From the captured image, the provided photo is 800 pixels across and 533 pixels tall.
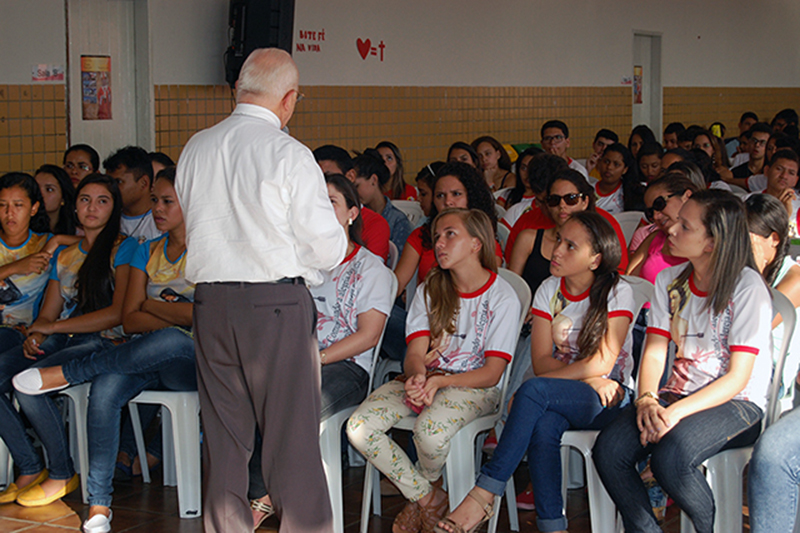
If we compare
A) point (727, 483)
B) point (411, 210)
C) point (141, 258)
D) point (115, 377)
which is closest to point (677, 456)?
point (727, 483)

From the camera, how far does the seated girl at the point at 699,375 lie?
243 cm

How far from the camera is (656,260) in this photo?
3.42 metres

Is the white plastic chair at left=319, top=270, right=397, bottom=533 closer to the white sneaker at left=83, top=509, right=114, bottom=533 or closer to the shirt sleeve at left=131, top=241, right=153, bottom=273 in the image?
the white sneaker at left=83, top=509, right=114, bottom=533

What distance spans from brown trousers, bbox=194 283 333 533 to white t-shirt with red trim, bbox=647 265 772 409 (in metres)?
1.09

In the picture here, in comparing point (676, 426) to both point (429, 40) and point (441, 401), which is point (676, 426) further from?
point (429, 40)

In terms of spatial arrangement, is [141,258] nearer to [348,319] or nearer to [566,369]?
[348,319]

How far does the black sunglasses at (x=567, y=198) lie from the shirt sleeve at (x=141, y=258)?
1615mm

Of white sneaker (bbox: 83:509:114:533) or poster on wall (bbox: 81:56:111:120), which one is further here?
poster on wall (bbox: 81:56:111:120)

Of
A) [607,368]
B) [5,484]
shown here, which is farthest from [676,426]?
[5,484]

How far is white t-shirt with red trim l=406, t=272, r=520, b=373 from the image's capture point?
2.94 metres

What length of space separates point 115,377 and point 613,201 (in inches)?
129

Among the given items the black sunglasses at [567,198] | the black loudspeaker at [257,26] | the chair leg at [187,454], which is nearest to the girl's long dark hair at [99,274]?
the chair leg at [187,454]

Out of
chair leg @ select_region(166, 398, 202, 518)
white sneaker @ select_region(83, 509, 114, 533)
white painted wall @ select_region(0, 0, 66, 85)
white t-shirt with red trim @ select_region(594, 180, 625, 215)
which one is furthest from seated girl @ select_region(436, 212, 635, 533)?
white painted wall @ select_region(0, 0, 66, 85)

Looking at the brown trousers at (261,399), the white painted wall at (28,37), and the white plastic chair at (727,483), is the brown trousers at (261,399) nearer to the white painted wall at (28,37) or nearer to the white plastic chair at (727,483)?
the white plastic chair at (727,483)
